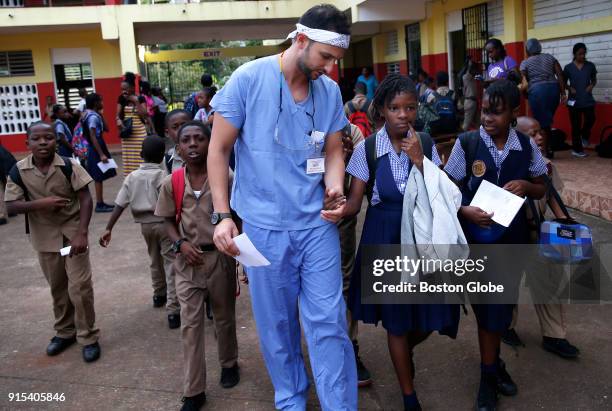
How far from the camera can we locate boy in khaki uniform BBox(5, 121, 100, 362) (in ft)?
12.9

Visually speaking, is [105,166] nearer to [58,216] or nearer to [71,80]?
[58,216]

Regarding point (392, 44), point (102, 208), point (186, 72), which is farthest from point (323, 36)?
point (186, 72)

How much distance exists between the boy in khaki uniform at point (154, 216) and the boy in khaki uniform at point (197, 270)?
102 centimetres

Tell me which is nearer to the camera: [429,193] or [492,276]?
[429,193]

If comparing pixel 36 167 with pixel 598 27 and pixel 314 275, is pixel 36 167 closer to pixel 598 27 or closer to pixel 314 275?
pixel 314 275

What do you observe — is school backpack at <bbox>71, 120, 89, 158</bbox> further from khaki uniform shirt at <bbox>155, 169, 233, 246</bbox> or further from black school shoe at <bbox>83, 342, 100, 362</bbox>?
khaki uniform shirt at <bbox>155, 169, 233, 246</bbox>

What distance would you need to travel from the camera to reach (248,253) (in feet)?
8.77

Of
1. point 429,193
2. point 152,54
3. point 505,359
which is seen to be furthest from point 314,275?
point 152,54

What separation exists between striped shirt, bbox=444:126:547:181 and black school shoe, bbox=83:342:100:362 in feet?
8.17

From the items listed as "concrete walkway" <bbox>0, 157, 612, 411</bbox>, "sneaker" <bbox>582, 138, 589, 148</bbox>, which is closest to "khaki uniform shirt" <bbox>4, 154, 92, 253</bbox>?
"concrete walkway" <bbox>0, 157, 612, 411</bbox>

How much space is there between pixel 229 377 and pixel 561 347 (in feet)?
6.27

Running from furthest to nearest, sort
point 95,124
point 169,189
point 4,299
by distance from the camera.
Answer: point 95,124
point 4,299
point 169,189

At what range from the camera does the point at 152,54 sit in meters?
23.7

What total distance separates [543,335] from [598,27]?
6.70 m
